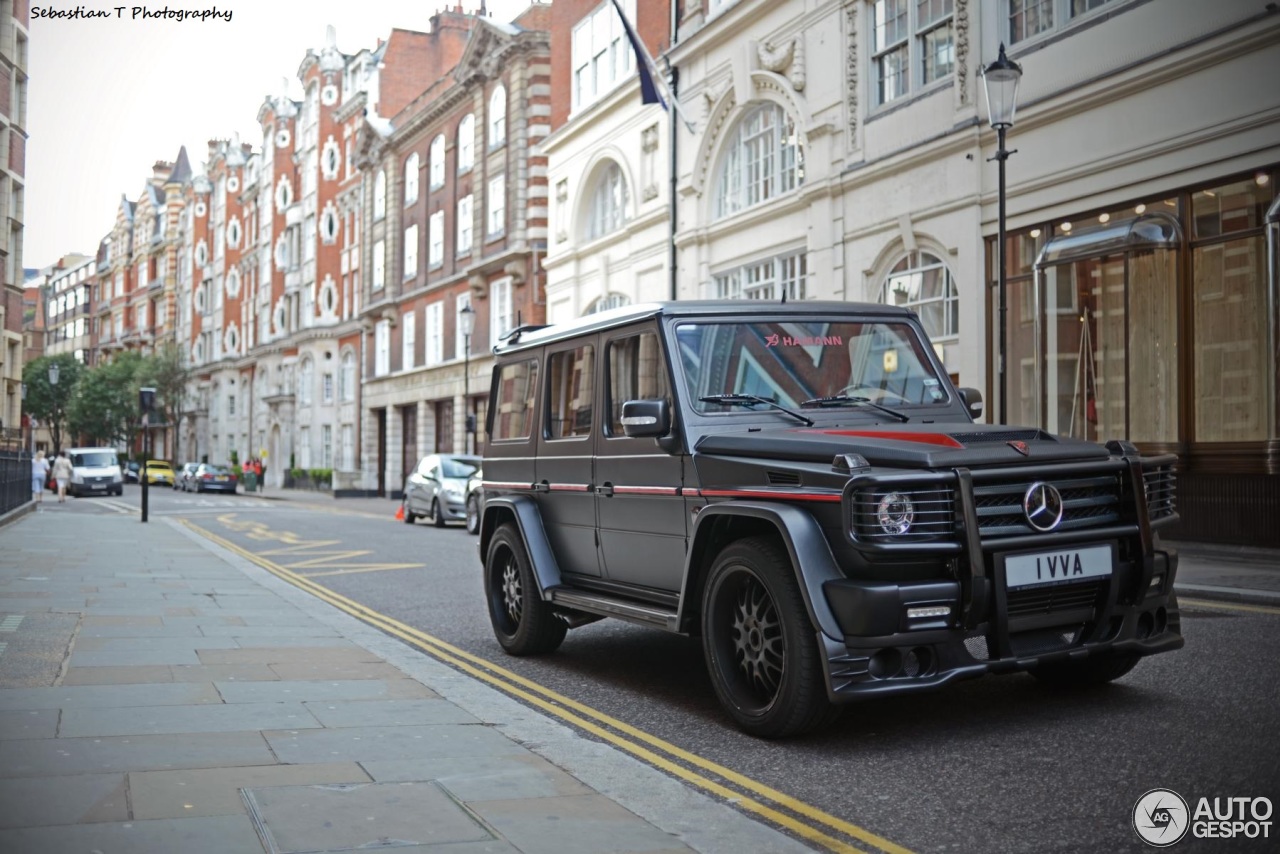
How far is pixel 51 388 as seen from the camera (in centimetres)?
8606

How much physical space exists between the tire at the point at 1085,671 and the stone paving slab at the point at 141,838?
3.88 m

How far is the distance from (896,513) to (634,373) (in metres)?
2.24

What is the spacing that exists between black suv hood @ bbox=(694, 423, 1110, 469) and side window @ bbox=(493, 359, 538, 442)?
2.46m

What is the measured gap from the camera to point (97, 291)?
4321 inches

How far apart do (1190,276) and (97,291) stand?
109768 millimetres

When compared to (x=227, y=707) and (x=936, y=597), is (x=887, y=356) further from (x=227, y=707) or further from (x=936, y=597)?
(x=227, y=707)

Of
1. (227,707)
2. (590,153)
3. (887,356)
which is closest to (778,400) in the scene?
(887,356)

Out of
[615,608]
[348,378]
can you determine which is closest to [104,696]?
[615,608]

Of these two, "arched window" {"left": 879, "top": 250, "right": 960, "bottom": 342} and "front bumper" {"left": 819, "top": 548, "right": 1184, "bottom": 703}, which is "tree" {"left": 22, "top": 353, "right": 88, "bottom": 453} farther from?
"front bumper" {"left": 819, "top": 548, "right": 1184, "bottom": 703}

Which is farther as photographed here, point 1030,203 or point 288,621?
point 1030,203

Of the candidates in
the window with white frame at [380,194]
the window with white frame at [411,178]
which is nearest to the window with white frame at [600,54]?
the window with white frame at [411,178]

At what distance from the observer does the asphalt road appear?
4.30 meters

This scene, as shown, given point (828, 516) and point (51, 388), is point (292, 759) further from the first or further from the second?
point (51, 388)

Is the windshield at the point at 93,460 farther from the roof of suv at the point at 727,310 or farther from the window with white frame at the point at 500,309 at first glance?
the roof of suv at the point at 727,310
